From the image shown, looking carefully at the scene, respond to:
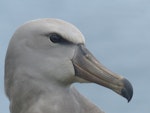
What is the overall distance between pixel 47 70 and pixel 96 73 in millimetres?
467

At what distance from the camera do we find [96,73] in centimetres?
543

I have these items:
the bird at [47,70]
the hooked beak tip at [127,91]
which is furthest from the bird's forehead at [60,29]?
the hooked beak tip at [127,91]

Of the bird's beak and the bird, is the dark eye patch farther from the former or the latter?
the bird's beak

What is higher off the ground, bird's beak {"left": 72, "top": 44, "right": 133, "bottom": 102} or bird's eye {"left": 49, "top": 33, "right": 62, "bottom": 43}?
bird's eye {"left": 49, "top": 33, "right": 62, "bottom": 43}

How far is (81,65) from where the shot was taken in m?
5.51

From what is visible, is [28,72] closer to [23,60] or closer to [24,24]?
[23,60]

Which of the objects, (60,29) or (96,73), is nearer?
(60,29)

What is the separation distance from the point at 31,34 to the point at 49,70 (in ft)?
1.23

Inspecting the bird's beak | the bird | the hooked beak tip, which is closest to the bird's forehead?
the bird

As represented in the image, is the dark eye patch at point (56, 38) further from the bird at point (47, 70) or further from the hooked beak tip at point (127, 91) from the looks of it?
the hooked beak tip at point (127, 91)

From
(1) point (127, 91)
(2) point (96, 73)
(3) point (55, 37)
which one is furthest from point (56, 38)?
(1) point (127, 91)

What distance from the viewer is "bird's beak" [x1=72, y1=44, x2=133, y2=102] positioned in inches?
209

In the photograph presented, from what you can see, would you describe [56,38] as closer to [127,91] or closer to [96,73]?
[96,73]

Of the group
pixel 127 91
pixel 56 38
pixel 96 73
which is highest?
pixel 56 38
